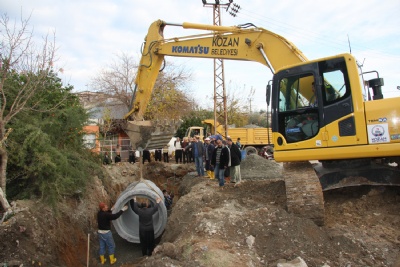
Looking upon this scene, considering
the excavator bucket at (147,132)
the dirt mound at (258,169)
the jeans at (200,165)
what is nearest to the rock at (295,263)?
the excavator bucket at (147,132)

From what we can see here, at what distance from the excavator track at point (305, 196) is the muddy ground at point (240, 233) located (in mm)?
210

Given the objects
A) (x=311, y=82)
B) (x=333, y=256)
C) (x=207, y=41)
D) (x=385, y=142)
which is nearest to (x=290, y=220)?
(x=333, y=256)

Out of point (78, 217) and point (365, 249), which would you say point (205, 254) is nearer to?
point (365, 249)

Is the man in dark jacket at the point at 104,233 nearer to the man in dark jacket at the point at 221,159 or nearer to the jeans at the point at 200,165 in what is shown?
the man in dark jacket at the point at 221,159

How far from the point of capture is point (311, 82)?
639 cm

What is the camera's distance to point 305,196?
19.0ft

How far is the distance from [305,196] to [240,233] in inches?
53.4

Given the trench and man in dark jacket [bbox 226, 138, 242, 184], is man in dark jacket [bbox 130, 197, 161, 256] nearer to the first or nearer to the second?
the trench

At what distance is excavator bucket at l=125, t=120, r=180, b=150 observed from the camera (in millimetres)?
9039

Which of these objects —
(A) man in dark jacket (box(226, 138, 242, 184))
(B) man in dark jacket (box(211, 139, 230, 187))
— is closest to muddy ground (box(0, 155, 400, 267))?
(B) man in dark jacket (box(211, 139, 230, 187))

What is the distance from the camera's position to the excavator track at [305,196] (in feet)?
18.7

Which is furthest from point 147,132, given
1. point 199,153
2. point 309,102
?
point 309,102

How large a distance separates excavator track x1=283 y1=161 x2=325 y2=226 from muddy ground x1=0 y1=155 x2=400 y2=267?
210 millimetres

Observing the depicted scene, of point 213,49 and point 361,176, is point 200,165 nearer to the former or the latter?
point 213,49
